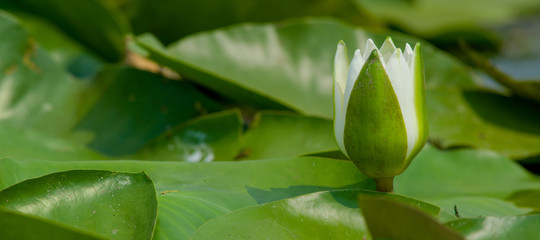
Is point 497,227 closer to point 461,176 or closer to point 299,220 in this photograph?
point 299,220

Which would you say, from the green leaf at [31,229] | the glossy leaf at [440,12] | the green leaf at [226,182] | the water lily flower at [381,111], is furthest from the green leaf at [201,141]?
the glossy leaf at [440,12]

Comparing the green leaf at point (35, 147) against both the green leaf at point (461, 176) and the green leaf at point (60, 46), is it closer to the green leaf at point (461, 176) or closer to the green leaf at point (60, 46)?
the green leaf at point (60, 46)

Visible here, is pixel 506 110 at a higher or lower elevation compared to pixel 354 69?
lower

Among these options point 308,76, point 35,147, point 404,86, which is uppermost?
point 404,86

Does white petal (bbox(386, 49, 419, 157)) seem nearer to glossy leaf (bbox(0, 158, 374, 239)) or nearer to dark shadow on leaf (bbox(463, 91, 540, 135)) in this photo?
glossy leaf (bbox(0, 158, 374, 239))

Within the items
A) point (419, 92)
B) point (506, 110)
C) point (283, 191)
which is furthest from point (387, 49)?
point (506, 110)

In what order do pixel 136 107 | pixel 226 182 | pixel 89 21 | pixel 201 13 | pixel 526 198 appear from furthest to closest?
pixel 201 13 → pixel 89 21 → pixel 136 107 → pixel 526 198 → pixel 226 182
